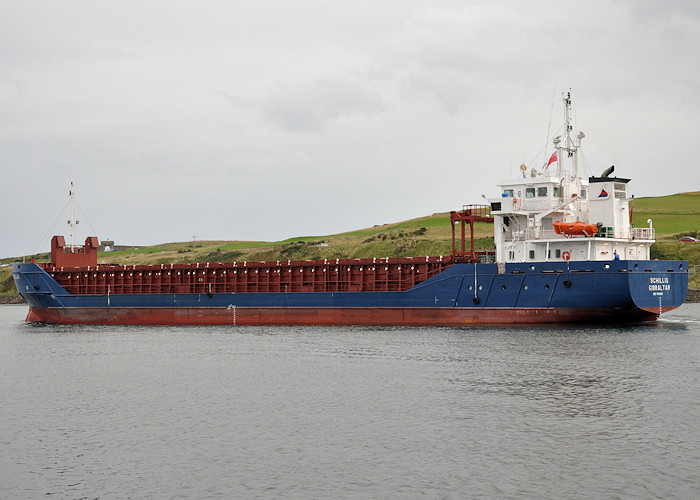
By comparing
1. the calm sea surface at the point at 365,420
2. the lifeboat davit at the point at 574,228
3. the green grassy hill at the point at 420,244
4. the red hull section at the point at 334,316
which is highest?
the green grassy hill at the point at 420,244

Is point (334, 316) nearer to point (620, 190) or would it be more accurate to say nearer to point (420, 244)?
point (620, 190)

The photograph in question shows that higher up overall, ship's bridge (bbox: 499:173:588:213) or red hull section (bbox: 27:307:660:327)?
ship's bridge (bbox: 499:173:588:213)

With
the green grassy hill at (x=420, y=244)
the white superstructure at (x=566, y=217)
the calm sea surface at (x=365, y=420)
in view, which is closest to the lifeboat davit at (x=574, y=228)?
the white superstructure at (x=566, y=217)

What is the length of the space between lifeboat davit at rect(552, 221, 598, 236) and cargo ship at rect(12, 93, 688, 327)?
0.06 m

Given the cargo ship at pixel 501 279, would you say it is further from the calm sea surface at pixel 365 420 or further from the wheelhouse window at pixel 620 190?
the calm sea surface at pixel 365 420

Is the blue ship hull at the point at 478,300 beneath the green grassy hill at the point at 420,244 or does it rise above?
beneath

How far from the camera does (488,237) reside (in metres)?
100

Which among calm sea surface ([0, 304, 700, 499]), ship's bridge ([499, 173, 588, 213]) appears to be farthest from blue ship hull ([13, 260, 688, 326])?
ship's bridge ([499, 173, 588, 213])

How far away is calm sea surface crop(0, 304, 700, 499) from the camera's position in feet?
53.2

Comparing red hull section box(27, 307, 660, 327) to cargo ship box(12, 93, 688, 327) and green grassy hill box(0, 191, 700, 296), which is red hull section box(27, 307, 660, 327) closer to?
cargo ship box(12, 93, 688, 327)

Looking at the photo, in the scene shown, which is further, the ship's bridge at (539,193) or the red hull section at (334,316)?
the ship's bridge at (539,193)

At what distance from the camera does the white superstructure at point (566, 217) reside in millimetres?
41031

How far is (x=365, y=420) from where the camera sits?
21484 millimetres

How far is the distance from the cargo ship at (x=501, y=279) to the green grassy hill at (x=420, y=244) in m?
36.9
